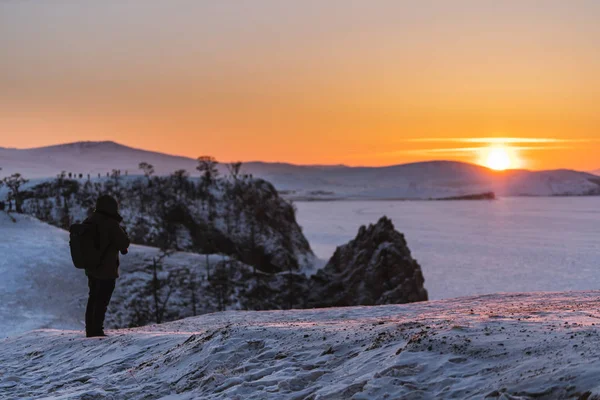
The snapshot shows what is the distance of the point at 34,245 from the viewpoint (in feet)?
176

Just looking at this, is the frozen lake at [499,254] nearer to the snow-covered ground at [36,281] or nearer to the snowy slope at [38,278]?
the snowy slope at [38,278]

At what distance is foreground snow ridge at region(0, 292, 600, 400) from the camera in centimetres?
613

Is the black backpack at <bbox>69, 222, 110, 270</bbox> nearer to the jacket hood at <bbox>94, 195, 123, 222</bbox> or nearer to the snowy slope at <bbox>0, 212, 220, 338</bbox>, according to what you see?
the jacket hood at <bbox>94, 195, 123, 222</bbox>

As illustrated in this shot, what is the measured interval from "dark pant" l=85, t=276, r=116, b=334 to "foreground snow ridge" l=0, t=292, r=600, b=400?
1097 mm

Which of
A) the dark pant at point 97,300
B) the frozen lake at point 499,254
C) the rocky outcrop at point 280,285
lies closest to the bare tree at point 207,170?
the frozen lake at point 499,254

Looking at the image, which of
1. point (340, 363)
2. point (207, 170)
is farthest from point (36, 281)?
point (207, 170)

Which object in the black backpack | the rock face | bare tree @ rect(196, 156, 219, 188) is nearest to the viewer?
the black backpack

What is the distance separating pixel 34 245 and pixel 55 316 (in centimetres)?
1720

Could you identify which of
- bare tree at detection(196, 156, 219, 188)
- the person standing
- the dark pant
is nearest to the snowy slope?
the dark pant

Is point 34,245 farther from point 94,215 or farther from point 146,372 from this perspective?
point 146,372

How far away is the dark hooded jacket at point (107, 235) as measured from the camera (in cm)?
1193

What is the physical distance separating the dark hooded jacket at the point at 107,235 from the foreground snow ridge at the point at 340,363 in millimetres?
1551

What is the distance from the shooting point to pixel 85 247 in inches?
464

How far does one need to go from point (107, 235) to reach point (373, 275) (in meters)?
49.1
